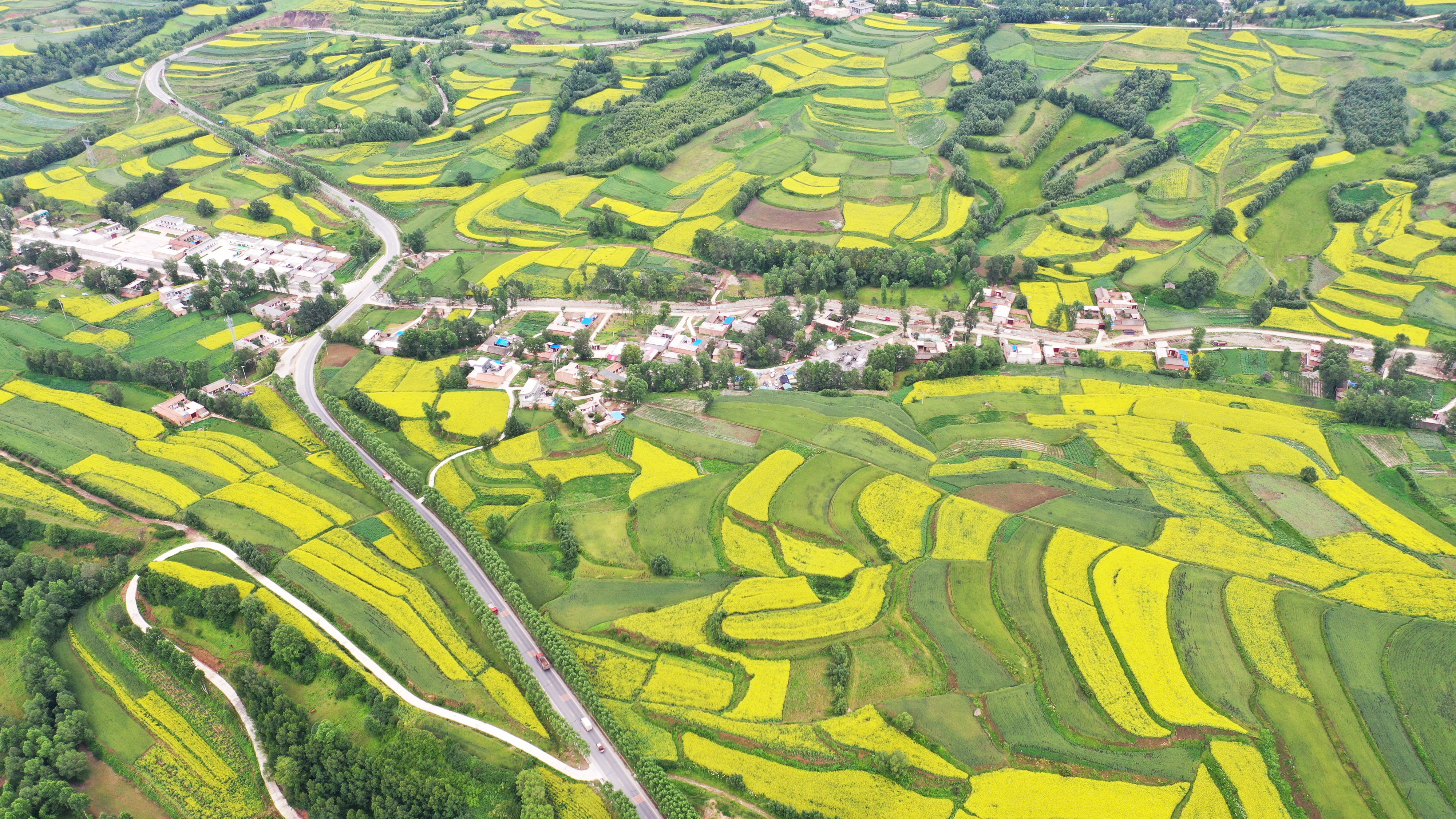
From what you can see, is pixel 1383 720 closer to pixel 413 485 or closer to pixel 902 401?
pixel 902 401

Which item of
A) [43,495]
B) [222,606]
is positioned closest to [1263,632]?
[222,606]

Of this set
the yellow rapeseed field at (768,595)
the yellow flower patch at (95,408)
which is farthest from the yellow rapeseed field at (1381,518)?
the yellow flower patch at (95,408)

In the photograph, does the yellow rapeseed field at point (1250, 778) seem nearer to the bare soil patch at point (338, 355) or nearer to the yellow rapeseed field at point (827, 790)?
the yellow rapeseed field at point (827, 790)

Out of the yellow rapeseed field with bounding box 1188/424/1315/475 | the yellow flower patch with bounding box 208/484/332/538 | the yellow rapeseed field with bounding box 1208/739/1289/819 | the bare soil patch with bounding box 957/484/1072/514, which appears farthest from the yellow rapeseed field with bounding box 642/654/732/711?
the yellow rapeseed field with bounding box 1188/424/1315/475

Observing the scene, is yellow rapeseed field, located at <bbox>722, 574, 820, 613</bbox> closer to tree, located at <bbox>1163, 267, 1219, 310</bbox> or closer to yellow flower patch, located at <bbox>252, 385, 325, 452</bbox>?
yellow flower patch, located at <bbox>252, 385, 325, 452</bbox>

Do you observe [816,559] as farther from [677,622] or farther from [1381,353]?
[1381,353]

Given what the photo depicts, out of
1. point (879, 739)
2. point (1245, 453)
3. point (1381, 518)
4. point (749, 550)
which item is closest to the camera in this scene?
point (879, 739)
